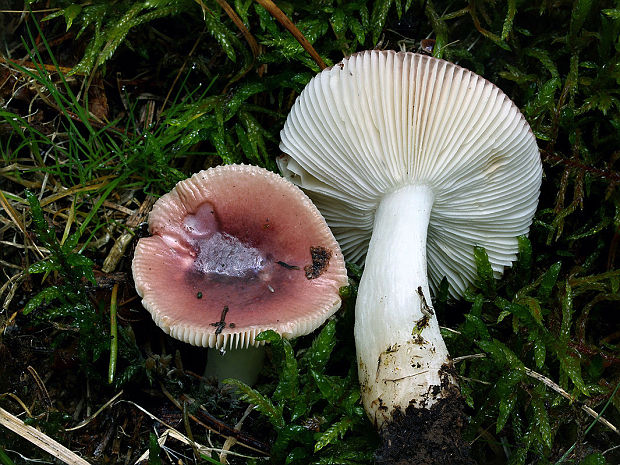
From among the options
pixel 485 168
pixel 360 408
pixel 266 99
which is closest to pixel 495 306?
pixel 485 168

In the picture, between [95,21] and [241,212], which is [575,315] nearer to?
[241,212]

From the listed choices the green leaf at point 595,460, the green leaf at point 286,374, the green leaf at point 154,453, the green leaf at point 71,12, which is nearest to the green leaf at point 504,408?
the green leaf at point 595,460

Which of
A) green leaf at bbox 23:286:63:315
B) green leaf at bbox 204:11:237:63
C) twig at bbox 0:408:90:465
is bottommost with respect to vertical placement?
twig at bbox 0:408:90:465

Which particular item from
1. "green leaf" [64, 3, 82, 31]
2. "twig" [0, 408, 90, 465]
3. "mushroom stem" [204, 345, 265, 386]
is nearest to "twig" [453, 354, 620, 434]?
"mushroom stem" [204, 345, 265, 386]

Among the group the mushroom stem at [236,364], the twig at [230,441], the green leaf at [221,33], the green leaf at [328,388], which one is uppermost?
the green leaf at [221,33]

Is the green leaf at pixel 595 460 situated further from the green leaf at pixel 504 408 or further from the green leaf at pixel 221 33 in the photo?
the green leaf at pixel 221 33

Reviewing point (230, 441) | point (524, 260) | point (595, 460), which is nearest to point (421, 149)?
point (524, 260)

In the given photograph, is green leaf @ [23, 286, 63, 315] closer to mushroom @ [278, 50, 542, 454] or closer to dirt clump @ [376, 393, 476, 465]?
mushroom @ [278, 50, 542, 454]

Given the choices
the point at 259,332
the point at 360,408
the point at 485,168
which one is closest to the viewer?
the point at 259,332
